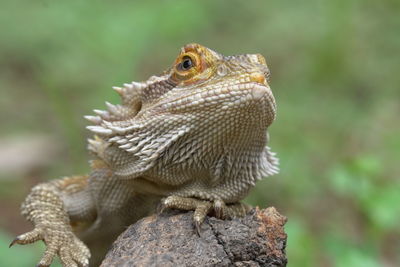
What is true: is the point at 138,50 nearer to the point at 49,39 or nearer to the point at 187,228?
the point at 49,39

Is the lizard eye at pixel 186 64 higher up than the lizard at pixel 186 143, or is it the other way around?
the lizard eye at pixel 186 64

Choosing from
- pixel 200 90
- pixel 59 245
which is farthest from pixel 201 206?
pixel 59 245

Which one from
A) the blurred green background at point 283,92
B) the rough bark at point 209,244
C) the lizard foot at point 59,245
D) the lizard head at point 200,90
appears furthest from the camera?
the blurred green background at point 283,92

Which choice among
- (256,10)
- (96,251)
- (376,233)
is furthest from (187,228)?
(256,10)

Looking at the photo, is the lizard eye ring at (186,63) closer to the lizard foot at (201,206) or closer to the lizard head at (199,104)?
the lizard head at (199,104)

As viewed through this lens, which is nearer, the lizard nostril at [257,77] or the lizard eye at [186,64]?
the lizard nostril at [257,77]

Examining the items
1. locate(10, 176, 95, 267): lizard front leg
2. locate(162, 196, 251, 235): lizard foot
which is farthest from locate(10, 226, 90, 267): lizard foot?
locate(162, 196, 251, 235): lizard foot

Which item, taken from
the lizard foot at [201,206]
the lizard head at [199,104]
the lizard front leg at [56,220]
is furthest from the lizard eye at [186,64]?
the lizard front leg at [56,220]
